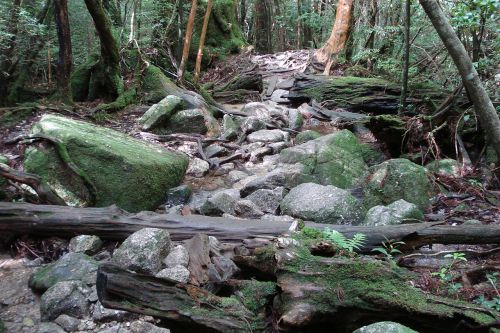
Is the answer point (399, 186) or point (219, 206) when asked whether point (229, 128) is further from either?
point (399, 186)

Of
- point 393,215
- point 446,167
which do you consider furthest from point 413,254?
point 446,167

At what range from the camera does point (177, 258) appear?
3.44 meters

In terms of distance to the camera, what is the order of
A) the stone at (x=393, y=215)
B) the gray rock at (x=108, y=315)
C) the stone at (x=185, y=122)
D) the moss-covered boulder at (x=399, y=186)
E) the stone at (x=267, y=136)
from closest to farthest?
the gray rock at (x=108, y=315) → the stone at (x=393, y=215) → the moss-covered boulder at (x=399, y=186) → the stone at (x=267, y=136) → the stone at (x=185, y=122)

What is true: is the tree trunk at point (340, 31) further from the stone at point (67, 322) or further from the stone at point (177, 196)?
the stone at point (67, 322)

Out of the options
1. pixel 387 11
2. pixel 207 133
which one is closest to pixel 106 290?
pixel 207 133

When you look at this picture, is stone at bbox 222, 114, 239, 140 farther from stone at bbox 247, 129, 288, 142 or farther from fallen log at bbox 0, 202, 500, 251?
fallen log at bbox 0, 202, 500, 251

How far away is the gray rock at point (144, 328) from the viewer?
282 centimetres

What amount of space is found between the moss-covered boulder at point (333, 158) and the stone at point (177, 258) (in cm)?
338

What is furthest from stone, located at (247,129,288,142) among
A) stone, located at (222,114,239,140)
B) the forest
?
stone, located at (222,114,239,140)

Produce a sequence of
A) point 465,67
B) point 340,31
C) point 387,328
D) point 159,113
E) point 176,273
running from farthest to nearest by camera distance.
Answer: point 340,31 → point 159,113 → point 465,67 → point 176,273 → point 387,328

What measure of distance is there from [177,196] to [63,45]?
4.53 meters

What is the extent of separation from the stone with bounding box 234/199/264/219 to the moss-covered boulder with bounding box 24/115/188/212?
1.28 m

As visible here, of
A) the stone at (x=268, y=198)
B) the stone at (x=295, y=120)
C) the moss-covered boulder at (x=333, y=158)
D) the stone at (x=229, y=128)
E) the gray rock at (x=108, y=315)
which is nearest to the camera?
the gray rock at (x=108, y=315)

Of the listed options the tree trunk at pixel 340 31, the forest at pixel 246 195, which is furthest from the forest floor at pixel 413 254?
the tree trunk at pixel 340 31
